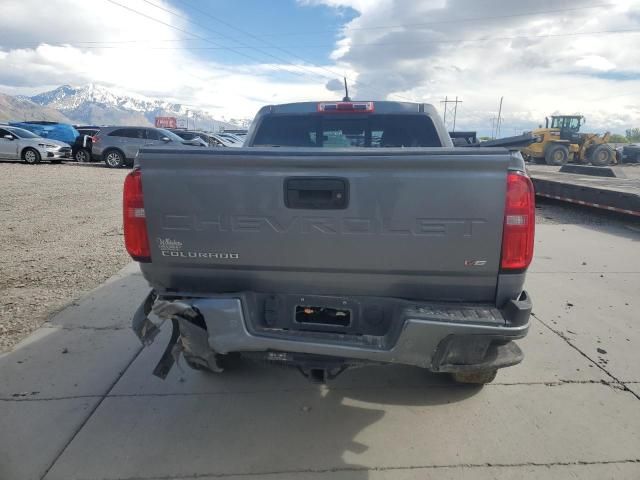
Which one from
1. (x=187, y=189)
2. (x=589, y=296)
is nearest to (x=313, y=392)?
(x=187, y=189)

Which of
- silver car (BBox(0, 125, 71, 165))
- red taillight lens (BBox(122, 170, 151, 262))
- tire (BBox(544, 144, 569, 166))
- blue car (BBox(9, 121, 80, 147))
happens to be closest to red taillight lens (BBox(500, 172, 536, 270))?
red taillight lens (BBox(122, 170, 151, 262))

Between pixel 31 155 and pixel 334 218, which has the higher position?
pixel 334 218

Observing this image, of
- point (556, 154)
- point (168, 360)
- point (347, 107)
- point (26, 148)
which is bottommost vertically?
point (168, 360)

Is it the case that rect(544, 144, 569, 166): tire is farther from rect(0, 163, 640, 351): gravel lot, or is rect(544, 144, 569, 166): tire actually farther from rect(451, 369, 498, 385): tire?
rect(451, 369, 498, 385): tire

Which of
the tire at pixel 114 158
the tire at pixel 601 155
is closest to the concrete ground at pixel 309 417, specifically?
the tire at pixel 114 158

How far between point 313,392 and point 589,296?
141 inches

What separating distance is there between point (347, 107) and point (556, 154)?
27.0m

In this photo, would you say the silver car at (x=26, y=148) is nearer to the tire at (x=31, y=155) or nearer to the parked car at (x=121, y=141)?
the tire at (x=31, y=155)

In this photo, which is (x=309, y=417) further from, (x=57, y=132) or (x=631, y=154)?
(x=631, y=154)

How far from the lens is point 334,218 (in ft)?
7.57

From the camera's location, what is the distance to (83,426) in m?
2.73

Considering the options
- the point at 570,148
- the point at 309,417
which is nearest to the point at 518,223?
the point at 309,417

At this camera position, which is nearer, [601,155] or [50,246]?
[50,246]

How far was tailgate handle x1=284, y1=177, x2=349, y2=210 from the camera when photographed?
7.54 feet
